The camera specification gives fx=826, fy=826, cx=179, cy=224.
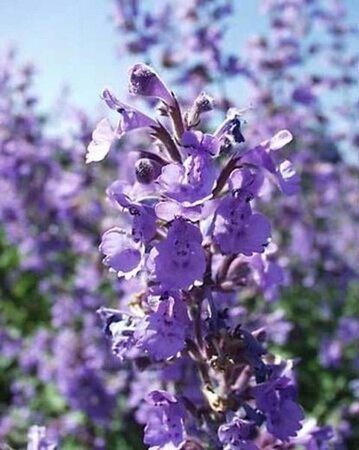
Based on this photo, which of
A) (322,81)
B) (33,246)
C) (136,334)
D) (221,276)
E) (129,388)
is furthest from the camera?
(322,81)

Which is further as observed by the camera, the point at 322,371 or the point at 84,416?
the point at 322,371

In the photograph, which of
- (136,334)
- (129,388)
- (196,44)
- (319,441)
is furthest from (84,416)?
(136,334)

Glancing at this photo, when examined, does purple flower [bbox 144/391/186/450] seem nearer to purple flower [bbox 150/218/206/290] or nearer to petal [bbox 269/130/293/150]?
purple flower [bbox 150/218/206/290]

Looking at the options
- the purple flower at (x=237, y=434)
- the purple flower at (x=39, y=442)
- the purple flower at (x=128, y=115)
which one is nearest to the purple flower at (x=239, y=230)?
the purple flower at (x=128, y=115)

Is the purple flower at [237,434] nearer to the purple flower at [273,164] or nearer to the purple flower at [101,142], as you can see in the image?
the purple flower at [273,164]

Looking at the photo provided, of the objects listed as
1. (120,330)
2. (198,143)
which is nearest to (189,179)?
(198,143)

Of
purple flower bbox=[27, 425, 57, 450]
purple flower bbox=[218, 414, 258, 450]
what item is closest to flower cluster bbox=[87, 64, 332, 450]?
purple flower bbox=[218, 414, 258, 450]

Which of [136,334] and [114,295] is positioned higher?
[114,295]

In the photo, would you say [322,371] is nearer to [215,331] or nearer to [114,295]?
[114,295]
